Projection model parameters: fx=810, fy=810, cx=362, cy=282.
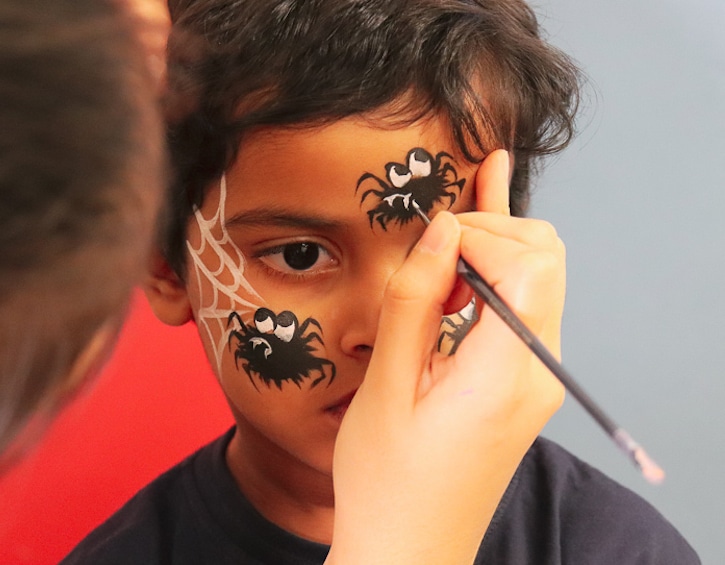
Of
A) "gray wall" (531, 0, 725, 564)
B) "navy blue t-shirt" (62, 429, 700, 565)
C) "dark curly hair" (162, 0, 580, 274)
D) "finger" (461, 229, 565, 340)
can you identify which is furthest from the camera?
"gray wall" (531, 0, 725, 564)

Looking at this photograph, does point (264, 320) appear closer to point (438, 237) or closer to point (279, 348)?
point (279, 348)

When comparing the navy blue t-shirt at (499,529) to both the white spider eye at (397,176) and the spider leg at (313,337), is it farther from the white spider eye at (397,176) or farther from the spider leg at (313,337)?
the white spider eye at (397,176)

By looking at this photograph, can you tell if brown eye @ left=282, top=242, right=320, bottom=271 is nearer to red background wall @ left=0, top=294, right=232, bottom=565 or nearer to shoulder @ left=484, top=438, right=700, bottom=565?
shoulder @ left=484, top=438, right=700, bottom=565

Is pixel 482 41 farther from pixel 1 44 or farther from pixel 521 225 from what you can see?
pixel 1 44

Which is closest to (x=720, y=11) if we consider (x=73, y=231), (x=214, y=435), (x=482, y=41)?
(x=482, y=41)

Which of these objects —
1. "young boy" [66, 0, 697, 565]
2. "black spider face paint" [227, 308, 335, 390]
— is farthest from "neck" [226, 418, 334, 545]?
"black spider face paint" [227, 308, 335, 390]

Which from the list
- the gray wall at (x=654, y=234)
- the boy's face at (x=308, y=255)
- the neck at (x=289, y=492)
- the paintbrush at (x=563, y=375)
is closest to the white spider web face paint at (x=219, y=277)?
the boy's face at (x=308, y=255)

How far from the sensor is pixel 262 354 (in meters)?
0.65

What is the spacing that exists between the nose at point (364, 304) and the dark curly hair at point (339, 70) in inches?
4.3

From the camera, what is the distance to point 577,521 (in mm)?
733

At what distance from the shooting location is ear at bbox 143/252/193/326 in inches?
28.3

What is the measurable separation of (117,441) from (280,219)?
2.01 ft

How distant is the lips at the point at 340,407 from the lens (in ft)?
2.14

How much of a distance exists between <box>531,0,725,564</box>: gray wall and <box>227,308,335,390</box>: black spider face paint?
61 cm
